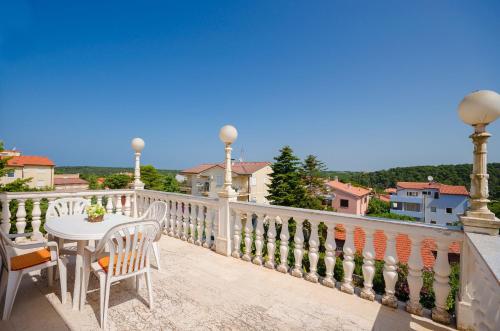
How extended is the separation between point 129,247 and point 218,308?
1.08m

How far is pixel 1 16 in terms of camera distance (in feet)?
16.0

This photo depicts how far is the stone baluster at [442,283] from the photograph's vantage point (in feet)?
6.65

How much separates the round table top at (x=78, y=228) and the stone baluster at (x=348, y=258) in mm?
2580

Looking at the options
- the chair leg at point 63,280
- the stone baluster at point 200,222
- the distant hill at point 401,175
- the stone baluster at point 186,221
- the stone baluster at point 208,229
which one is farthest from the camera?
the distant hill at point 401,175

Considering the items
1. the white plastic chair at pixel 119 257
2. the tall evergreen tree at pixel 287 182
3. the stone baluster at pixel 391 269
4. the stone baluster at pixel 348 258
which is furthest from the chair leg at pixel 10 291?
the tall evergreen tree at pixel 287 182

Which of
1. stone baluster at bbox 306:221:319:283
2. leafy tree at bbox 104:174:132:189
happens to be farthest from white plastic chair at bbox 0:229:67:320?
leafy tree at bbox 104:174:132:189

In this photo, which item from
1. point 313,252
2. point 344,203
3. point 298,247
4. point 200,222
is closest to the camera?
point 313,252

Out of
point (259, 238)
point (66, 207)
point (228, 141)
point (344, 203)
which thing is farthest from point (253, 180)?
point (66, 207)

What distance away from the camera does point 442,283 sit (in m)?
2.04

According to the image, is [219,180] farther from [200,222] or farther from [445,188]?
[445,188]

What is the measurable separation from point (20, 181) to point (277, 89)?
17301 mm

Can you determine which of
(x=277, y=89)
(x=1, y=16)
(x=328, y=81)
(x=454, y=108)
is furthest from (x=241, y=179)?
(x=454, y=108)

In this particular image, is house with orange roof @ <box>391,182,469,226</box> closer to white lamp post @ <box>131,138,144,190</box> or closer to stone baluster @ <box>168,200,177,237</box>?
stone baluster @ <box>168,200,177,237</box>

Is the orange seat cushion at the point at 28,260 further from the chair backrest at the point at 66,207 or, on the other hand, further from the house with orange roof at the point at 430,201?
the house with orange roof at the point at 430,201
